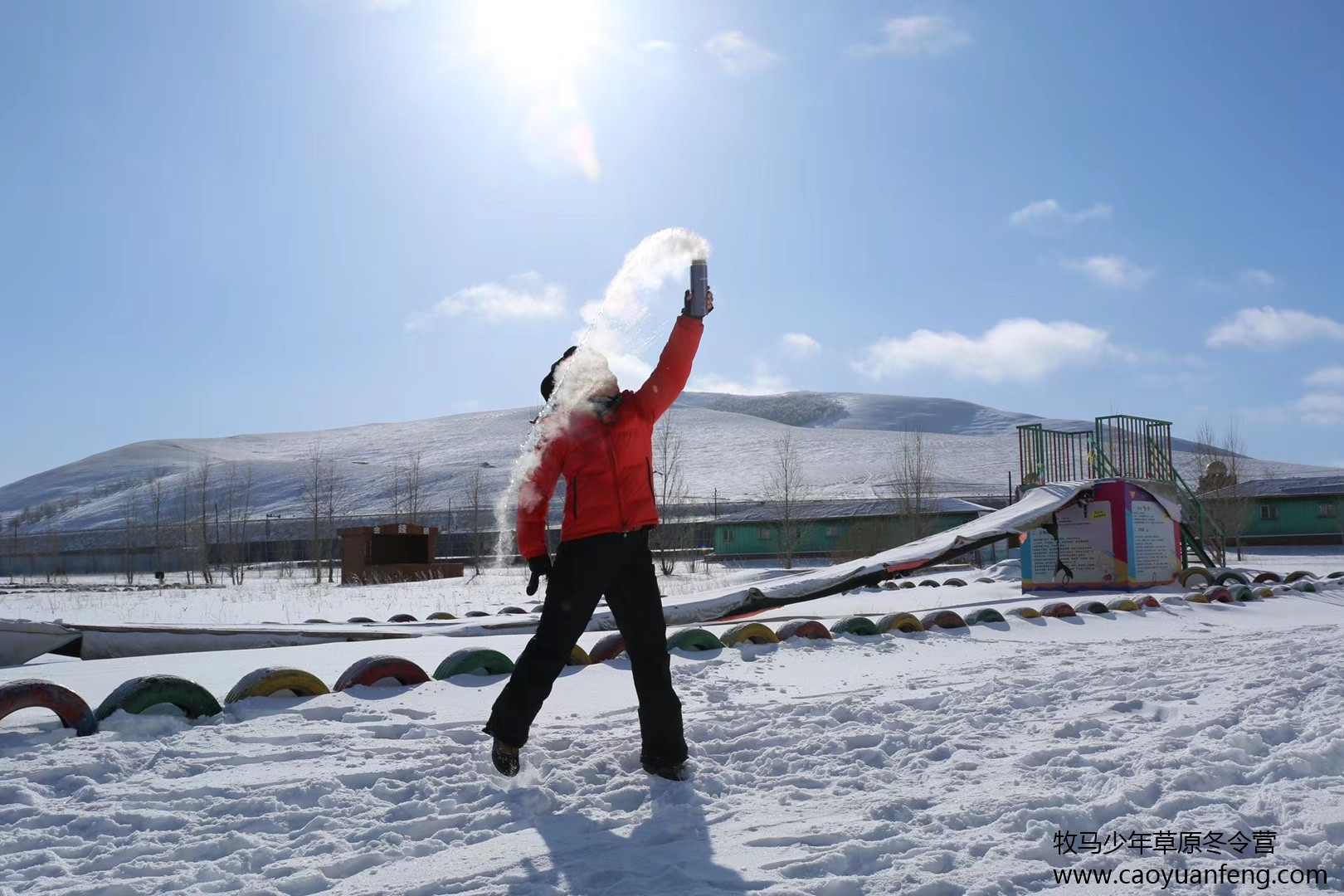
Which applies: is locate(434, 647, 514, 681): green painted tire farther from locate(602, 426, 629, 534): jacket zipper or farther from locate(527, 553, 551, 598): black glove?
locate(602, 426, 629, 534): jacket zipper

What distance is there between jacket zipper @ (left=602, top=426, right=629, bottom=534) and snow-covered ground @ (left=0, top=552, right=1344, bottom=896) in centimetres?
103

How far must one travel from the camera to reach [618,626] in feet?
11.9

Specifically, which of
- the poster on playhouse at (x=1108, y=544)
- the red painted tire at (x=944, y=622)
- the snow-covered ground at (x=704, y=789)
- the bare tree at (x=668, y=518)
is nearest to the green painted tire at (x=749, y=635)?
the snow-covered ground at (x=704, y=789)

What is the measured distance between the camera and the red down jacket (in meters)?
3.72

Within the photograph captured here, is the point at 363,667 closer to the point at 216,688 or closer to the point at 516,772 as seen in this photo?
the point at 216,688

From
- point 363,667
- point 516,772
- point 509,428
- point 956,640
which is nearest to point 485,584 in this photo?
point 956,640

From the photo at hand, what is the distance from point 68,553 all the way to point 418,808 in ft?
231

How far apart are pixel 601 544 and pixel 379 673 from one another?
2.24m

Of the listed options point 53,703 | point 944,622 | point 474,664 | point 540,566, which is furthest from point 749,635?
point 53,703

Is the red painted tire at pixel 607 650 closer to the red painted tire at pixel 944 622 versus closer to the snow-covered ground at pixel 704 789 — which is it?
the snow-covered ground at pixel 704 789

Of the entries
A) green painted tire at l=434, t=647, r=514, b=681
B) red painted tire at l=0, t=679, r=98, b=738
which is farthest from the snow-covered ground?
green painted tire at l=434, t=647, r=514, b=681

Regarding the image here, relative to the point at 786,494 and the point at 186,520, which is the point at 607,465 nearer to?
the point at 786,494

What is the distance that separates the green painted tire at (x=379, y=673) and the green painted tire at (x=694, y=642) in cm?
205

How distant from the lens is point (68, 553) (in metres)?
62.1
